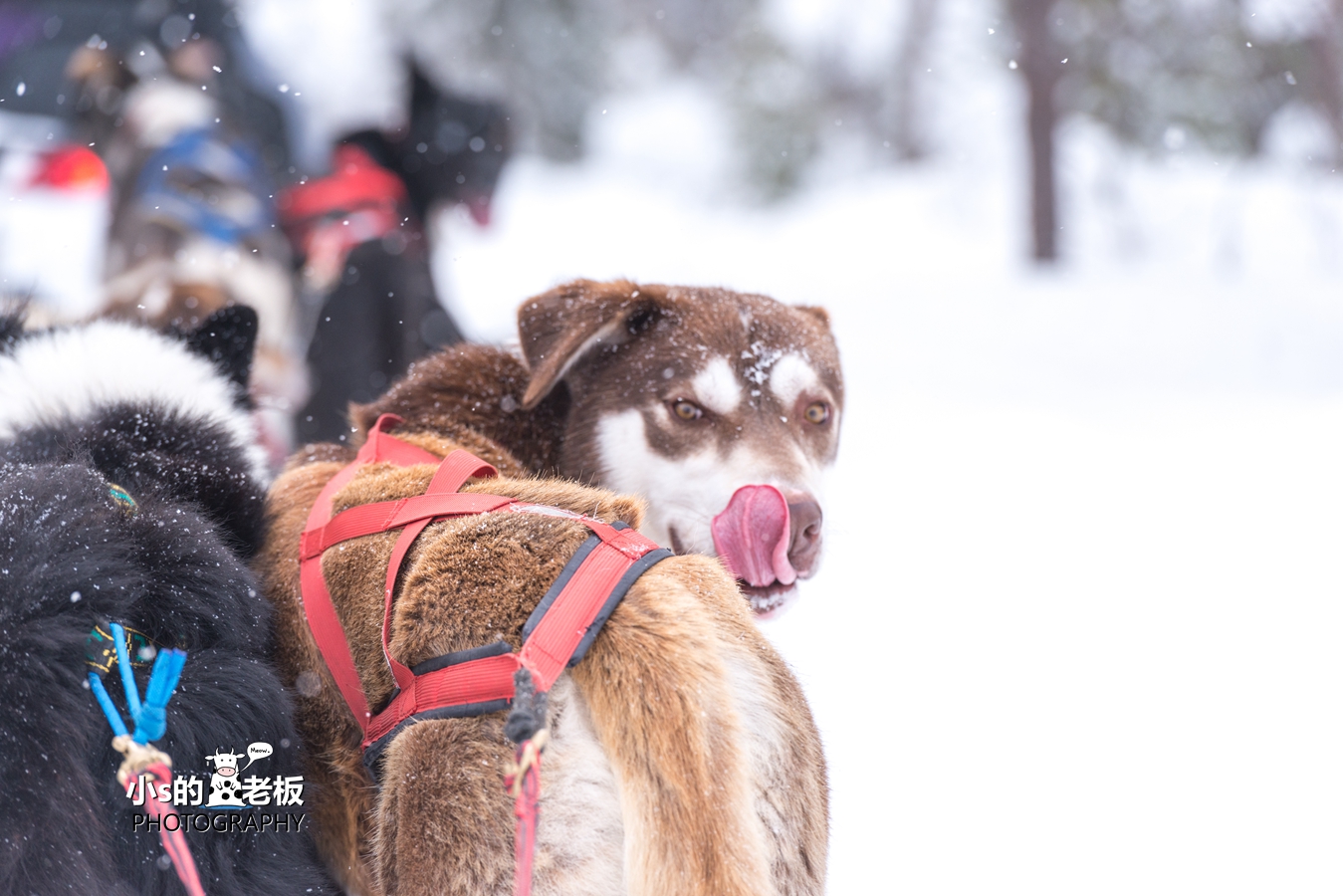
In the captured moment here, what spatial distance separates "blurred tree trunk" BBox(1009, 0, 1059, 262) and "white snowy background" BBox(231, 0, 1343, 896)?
755 millimetres

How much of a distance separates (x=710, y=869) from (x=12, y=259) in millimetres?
11177

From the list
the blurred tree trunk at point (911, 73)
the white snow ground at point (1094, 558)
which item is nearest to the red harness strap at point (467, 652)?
the white snow ground at point (1094, 558)

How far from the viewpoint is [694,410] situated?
101 inches

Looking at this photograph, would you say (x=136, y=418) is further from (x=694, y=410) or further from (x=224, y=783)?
(x=694, y=410)

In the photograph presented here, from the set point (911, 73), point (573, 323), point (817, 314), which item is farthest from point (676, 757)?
point (911, 73)

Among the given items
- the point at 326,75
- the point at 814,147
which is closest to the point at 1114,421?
the point at 814,147

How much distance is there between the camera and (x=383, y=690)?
1.72 meters

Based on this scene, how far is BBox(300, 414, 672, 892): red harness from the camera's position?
1.49 m

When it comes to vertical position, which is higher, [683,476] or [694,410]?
[694,410]

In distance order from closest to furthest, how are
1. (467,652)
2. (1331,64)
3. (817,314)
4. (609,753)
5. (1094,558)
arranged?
(609,753) < (467,652) < (817,314) < (1094,558) < (1331,64)

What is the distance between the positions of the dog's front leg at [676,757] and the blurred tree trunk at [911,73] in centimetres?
2315

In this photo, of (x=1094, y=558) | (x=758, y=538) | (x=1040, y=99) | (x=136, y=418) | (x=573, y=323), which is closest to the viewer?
(x=136, y=418)

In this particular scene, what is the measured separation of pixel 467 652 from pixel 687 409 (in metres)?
1.14

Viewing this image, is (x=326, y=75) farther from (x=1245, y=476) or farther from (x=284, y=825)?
(x=284, y=825)
